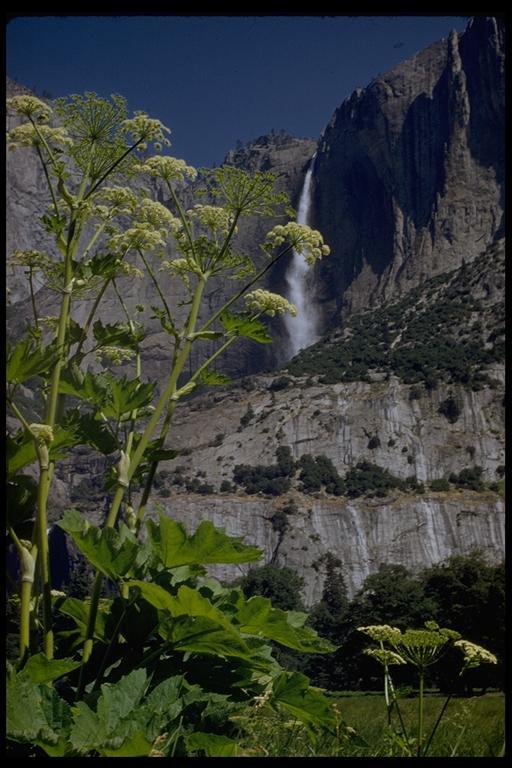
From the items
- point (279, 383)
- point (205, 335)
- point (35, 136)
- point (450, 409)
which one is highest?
point (279, 383)

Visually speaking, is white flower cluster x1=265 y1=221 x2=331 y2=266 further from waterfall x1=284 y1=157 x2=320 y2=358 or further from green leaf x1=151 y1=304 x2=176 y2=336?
waterfall x1=284 y1=157 x2=320 y2=358

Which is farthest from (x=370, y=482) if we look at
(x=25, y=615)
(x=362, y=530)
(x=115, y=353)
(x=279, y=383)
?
(x=25, y=615)

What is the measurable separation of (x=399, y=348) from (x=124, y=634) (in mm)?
93432

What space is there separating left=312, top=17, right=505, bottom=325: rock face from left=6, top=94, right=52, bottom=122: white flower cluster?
363 ft

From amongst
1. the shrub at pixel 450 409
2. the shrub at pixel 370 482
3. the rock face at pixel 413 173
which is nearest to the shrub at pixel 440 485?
the shrub at pixel 370 482

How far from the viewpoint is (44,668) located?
2006mm

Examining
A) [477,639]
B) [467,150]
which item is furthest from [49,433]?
[467,150]

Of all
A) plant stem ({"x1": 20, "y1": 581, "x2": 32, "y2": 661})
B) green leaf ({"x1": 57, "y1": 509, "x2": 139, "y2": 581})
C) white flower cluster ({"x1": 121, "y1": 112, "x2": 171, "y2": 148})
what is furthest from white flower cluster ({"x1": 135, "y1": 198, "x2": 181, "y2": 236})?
plant stem ({"x1": 20, "y1": 581, "x2": 32, "y2": 661})

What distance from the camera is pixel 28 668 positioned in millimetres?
2000

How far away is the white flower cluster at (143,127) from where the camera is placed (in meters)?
2.87

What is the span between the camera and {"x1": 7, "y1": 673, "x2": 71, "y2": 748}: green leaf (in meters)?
1.80

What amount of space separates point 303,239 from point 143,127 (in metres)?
0.78

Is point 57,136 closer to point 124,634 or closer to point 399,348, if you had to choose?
point 124,634

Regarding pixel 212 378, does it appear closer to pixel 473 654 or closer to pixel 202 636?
pixel 202 636
